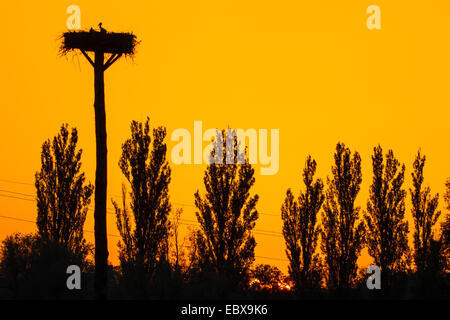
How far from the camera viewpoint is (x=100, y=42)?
26.5 metres

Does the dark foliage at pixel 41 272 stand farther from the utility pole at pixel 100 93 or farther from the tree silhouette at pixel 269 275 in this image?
the tree silhouette at pixel 269 275

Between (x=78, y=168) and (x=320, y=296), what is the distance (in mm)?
12755

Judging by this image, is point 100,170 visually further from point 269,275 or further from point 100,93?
point 269,275

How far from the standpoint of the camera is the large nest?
26.3 m

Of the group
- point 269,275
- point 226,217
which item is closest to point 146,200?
point 226,217

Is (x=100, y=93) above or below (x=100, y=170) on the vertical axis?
above

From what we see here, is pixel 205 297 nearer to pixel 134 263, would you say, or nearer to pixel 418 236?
pixel 134 263

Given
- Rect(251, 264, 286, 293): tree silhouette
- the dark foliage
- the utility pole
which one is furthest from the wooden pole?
Rect(251, 264, 286, 293): tree silhouette

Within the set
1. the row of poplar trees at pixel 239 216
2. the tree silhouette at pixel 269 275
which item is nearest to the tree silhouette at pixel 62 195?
the row of poplar trees at pixel 239 216

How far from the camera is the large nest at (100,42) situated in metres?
26.3

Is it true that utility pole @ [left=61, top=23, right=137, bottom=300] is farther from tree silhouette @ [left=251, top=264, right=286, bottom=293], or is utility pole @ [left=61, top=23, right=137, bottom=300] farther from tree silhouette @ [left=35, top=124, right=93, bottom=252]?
tree silhouette @ [left=251, top=264, right=286, bottom=293]
